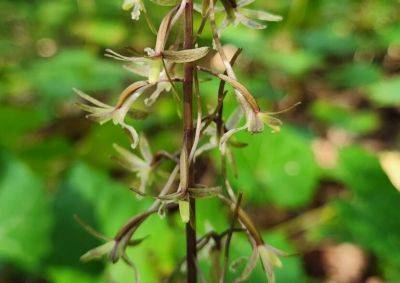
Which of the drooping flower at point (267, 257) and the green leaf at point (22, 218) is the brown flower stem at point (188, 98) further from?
the green leaf at point (22, 218)

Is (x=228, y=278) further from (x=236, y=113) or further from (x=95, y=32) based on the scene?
(x=95, y=32)

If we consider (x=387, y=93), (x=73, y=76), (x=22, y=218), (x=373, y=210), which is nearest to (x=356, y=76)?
(x=387, y=93)

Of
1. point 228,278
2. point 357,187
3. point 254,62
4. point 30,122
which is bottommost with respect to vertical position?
point 254,62

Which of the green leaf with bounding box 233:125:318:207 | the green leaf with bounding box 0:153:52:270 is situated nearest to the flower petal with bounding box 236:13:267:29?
the green leaf with bounding box 0:153:52:270

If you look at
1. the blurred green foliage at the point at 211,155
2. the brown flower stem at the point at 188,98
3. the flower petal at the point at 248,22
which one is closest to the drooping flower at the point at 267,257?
the brown flower stem at the point at 188,98

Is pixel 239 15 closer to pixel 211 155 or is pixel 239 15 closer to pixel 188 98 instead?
pixel 188 98

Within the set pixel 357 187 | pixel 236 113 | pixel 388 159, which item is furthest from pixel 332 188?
pixel 236 113

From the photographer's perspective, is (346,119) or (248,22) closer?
(248,22)
